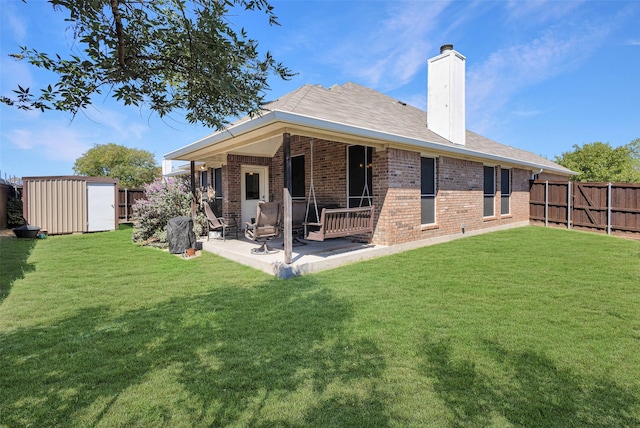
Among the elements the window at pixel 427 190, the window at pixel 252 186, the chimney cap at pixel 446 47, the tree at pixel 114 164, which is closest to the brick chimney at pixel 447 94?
the chimney cap at pixel 446 47

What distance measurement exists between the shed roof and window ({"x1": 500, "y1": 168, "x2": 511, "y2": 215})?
584mm

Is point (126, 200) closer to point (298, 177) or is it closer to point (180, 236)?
point (180, 236)

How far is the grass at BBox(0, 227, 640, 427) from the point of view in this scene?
219 centimetres

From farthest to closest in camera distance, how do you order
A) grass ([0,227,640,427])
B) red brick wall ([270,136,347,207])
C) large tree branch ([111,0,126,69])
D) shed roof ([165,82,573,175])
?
red brick wall ([270,136,347,207]) → shed roof ([165,82,573,175]) → grass ([0,227,640,427]) → large tree branch ([111,0,126,69])

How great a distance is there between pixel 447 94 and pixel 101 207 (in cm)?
1386

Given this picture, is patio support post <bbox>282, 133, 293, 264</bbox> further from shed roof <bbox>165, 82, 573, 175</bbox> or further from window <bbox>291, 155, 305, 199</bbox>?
window <bbox>291, 155, 305, 199</bbox>

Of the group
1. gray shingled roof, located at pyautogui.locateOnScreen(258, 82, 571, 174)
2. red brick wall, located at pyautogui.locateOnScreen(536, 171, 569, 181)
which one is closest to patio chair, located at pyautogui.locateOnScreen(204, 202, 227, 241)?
gray shingled roof, located at pyautogui.locateOnScreen(258, 82, 571, 174)

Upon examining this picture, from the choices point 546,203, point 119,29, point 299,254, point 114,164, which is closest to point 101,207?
point 299,254

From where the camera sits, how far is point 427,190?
8773 mm

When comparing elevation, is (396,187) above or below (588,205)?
above

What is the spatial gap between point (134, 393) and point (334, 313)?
2272 millimetres

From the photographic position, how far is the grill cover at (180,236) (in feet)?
26.2

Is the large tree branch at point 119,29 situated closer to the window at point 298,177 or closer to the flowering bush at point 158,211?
the window at point 298,177

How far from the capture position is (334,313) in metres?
3.99
